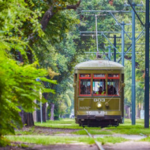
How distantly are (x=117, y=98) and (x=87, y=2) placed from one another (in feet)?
68.3

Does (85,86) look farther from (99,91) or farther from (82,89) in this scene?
(99,91)

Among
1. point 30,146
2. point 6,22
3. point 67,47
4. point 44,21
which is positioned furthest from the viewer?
point 67,47

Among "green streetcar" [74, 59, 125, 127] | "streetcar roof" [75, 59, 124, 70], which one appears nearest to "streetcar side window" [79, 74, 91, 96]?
"green streetcar" [74, 59, 125, 127]

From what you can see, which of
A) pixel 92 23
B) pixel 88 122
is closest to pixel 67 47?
pixel 92 23

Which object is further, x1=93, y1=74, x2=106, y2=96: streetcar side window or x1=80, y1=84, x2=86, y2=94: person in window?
x1=80, y1=84, x2=86, y2=94: person in window

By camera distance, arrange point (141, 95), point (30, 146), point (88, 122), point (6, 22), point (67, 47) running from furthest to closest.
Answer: point (141, 95) → point (67, 47) → point (88, 122) → point (30, 146) → point (6, 22)

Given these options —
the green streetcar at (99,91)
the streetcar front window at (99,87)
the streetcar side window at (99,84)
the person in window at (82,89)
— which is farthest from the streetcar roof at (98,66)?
the person in window at (82,89)

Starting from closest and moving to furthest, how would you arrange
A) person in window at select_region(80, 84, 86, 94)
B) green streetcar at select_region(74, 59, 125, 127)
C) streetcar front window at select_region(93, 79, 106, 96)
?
green streetcar at select_region(74, 59, 125, 127) < streetcar front window at select_region(93, 79, 106, 96) < person in window at select_region(80, 84, 86, 94)

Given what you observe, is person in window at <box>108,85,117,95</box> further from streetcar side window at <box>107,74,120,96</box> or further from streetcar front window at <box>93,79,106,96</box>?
streetcar front window at <box>93,79,106,96</box>

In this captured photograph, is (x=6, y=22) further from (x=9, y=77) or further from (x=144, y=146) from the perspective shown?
(x=144, y=146)

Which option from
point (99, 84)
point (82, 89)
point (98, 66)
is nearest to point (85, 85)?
point (82, 89)

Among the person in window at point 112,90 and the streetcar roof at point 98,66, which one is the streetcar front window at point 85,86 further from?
the person in window at point 112,90

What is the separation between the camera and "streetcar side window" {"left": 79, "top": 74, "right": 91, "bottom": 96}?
25797mm

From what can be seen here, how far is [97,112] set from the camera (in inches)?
1022
